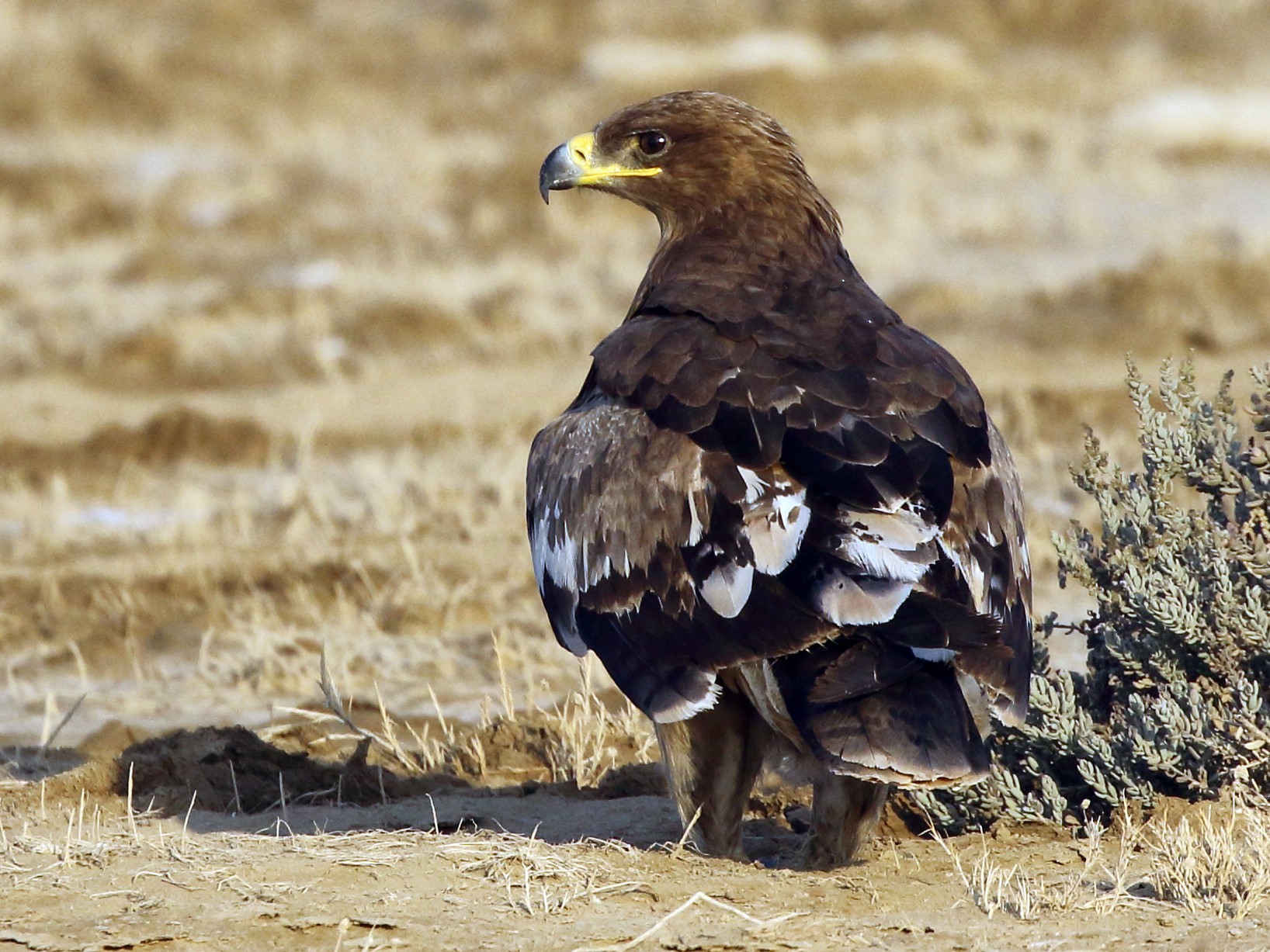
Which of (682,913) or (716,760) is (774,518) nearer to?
(716,760)

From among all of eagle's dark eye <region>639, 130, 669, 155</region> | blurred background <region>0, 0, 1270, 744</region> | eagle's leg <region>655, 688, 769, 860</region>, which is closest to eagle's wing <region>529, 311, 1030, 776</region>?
eagle's leg <region>655, 688, 769, 860</region>

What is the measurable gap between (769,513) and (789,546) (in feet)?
0.35

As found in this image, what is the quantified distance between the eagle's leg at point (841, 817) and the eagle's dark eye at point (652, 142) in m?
2.09

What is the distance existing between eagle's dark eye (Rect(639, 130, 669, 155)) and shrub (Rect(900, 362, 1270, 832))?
5.12 ft

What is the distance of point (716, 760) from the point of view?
15.7 ft

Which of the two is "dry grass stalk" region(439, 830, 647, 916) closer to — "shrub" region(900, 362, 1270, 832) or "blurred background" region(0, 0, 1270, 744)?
"shrub" region(900, 362, 1270, 832)

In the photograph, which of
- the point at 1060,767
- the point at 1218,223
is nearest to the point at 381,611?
the point at 1060,767

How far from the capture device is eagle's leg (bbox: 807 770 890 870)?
4711 millimetres

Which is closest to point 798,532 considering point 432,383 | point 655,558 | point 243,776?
point 655,558

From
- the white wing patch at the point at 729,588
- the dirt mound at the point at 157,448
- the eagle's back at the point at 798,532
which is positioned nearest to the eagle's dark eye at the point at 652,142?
the eagle's back at the point at 798,532

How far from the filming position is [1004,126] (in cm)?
2303

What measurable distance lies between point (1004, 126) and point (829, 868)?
19303 mm

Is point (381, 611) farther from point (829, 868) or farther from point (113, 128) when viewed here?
point (113, 128)

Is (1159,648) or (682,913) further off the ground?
(1159,648)
